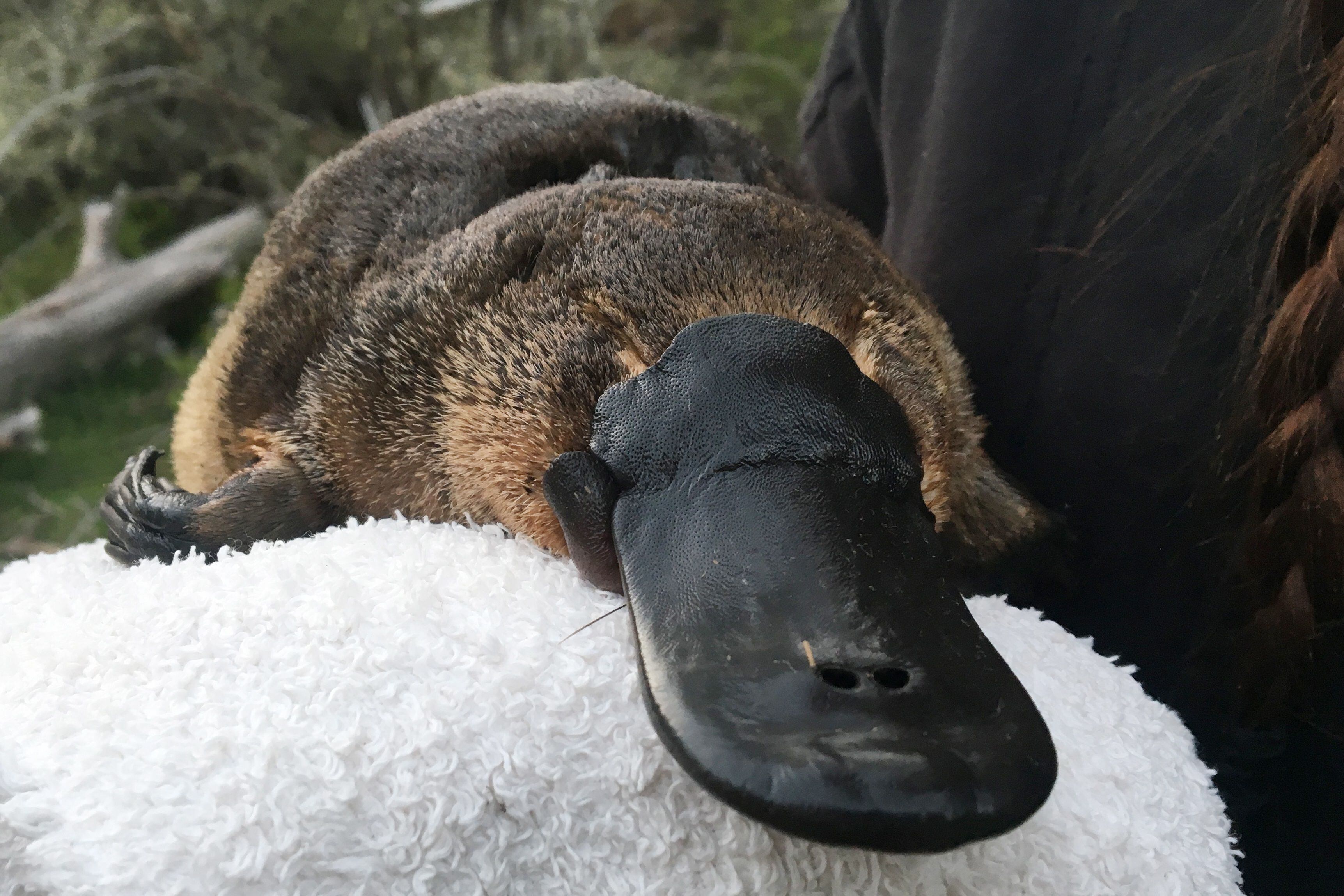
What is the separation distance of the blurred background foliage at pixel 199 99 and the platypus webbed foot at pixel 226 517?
1.57 meters

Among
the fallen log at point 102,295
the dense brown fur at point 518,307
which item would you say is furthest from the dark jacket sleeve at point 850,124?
the fallen log at point 102,295

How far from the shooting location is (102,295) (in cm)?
279

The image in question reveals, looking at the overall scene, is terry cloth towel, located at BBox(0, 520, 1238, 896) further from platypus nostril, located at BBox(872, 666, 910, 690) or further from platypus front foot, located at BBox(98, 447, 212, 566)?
platypus front foot, located at BBox(98, 447, 212, 566)

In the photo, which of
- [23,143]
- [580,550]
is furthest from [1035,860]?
[23,143]

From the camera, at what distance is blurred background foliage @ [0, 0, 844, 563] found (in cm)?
255

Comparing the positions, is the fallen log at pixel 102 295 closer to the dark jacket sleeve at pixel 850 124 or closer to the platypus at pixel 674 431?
the platypus at pixel 674 431

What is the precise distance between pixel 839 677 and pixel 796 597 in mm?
56

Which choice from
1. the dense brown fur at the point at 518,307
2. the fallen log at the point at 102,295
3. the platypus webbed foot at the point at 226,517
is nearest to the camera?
the dense brown fur at the point at 518,307

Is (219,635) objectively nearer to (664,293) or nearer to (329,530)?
(329,530)

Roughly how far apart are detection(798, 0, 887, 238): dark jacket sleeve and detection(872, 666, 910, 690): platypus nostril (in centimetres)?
91

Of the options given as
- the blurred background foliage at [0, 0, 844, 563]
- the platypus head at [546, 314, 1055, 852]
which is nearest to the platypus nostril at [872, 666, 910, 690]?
the platypus head at [546, 314, 1055, 852]

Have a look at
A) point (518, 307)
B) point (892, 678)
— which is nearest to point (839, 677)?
point (892, 678)

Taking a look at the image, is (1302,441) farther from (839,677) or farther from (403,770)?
(403,770)

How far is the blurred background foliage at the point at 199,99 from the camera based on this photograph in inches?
101
